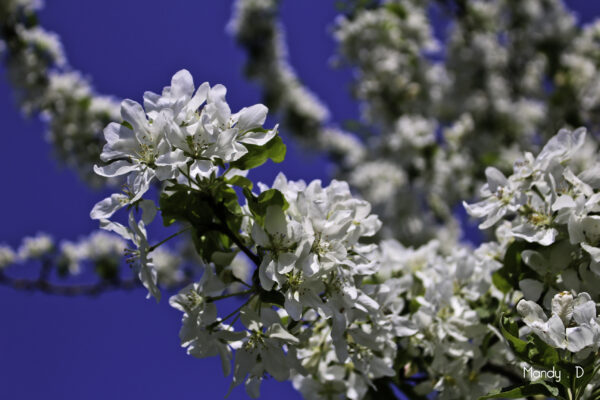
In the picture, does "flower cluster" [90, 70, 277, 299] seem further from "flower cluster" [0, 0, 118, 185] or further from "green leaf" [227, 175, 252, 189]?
"flower cluster" [0, 0, 118, 185]

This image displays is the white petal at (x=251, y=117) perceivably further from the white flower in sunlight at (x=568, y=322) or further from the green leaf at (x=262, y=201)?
the white flower in sunlight at (x=568, y=322)

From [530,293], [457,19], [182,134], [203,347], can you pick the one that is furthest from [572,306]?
[457,19]

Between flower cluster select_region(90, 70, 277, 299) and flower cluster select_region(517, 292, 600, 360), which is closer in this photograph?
flower cluster select_region(517, 292, 600, 360)

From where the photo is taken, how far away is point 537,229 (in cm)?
159

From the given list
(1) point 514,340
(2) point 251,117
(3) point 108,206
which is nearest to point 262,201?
(2) point 251,117

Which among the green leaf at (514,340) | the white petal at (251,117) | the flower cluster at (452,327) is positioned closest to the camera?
the green leaf at (514,340)

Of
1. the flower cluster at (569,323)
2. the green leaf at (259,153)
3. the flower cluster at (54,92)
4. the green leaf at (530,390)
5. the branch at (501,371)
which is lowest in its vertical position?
the green leaf at (530,390)

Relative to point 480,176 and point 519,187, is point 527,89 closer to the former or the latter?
point 480,176

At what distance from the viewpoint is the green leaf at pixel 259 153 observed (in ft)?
5.09

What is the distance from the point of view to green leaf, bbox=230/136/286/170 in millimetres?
1552

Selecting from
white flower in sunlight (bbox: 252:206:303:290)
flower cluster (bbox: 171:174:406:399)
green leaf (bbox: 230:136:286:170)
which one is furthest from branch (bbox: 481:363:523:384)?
green leaf (bbox: 230:136:286:170)

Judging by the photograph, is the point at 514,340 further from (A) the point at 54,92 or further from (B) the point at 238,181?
(A) the point at 54,92

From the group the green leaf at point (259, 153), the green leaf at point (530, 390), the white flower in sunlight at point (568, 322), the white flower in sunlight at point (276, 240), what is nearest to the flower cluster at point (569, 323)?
the white flower in sunlight at point (568, 322)

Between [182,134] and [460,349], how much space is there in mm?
1161
